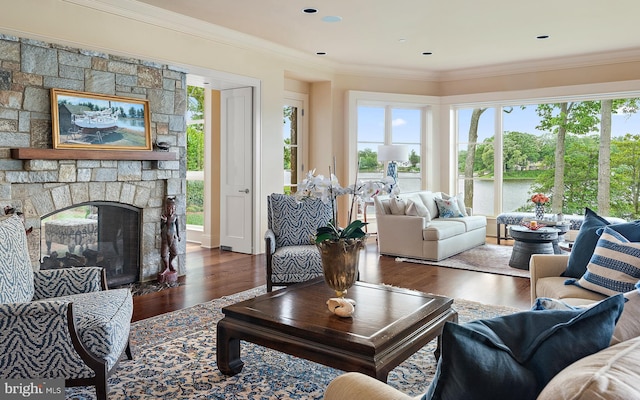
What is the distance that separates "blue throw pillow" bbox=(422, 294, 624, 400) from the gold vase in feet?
4.56

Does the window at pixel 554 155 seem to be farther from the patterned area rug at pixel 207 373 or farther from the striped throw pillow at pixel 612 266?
the patterned area rug at pixel 207 373

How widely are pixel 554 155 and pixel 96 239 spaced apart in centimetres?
716

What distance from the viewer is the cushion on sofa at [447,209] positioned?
6.80 metres

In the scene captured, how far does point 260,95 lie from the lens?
6.23m

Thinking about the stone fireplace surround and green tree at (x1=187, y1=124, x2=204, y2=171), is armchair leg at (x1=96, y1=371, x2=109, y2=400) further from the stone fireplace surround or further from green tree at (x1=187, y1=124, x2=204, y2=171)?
green tree at (x1=187, y1=124, x2=204, y2=171)

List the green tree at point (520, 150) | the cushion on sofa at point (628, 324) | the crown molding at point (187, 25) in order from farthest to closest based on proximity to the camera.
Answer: the green tree at point (520, 150), the crown molding at point (187, 25), the cushion on sofa at point (628, 324)

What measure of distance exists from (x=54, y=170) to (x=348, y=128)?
471 cm

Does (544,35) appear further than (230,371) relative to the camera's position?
Yes

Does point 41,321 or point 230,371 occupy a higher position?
point 41,321

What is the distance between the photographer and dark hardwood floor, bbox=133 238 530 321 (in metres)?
4.11

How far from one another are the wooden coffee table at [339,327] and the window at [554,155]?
6006mm

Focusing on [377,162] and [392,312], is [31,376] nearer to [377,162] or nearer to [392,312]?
[392,312]

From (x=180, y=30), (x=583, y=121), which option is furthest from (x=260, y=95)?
(x=583, y=121)

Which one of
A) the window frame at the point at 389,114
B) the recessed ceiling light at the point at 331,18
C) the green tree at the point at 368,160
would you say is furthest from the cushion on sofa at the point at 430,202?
the recessed ceiling light at the point at 331,18
